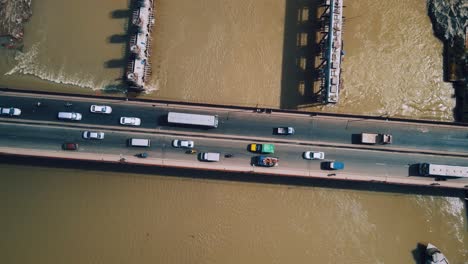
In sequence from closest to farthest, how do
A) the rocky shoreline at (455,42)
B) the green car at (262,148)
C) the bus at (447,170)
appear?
1. the bus at (447,170)
2. the green car at (262,148)
3. the rocky shoreline at (455,42)

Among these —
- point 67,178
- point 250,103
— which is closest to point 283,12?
point 250,103

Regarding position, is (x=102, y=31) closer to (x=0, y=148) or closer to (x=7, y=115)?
(x=7, y=115)

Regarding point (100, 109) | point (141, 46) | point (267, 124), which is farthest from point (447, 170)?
point (100, 109)

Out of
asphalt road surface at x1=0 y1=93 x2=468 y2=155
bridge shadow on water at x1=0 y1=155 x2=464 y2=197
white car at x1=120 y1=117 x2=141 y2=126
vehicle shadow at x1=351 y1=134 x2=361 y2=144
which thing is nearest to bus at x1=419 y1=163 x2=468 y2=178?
asphalt road surface at x1=0 y1=93 x2=468 y2=155

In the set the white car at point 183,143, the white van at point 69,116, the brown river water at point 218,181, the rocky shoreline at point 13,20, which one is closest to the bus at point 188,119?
the white car at point 183,143

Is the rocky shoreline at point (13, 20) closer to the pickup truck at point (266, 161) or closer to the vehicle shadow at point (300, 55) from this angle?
the vehicle shadow at point (300, 55)
